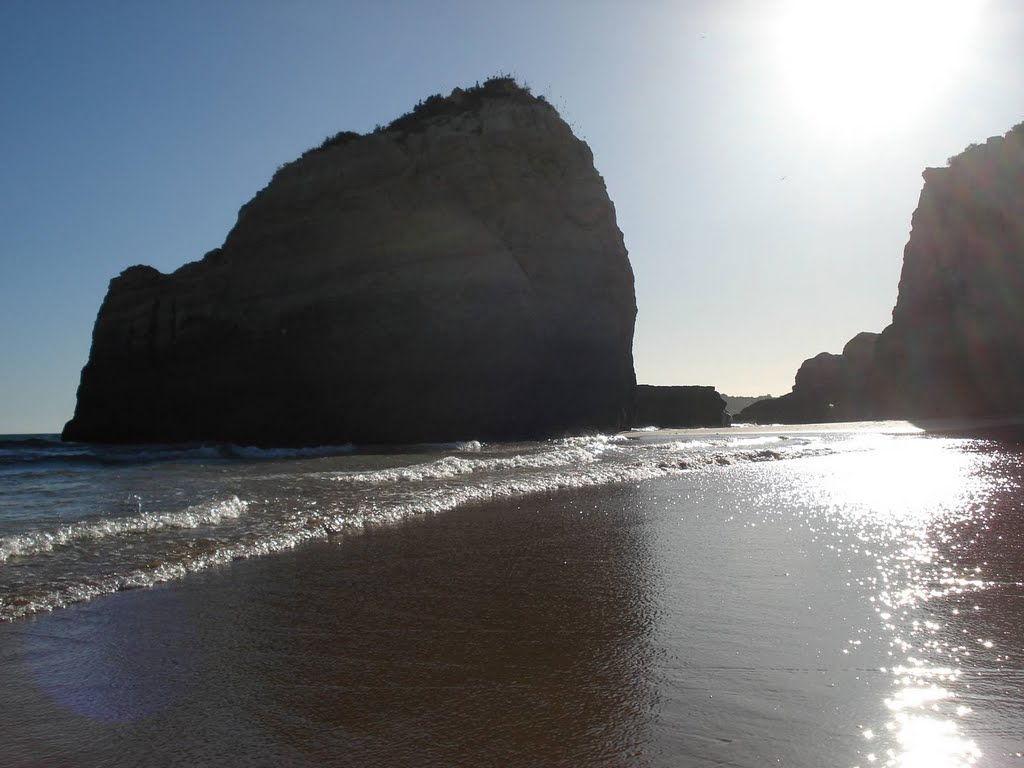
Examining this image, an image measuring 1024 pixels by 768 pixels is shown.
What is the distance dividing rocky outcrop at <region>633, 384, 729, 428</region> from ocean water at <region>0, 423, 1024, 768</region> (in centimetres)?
4163

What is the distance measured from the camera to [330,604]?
13.1 ft

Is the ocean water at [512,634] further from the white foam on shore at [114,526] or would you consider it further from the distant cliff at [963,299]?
the distant cliff at [963,299]

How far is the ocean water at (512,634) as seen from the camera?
2248 mm

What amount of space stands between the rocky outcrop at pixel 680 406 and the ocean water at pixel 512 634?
1639 inches

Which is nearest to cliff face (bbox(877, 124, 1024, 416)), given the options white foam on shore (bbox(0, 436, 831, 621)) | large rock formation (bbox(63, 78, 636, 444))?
large rock formation (bbox(63, 78, 636, 444))

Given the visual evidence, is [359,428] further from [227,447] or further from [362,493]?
[362,493]

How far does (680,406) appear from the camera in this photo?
162ft

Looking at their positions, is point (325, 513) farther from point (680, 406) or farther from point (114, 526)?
point (680, 406)

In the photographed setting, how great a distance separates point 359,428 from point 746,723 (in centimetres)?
2229

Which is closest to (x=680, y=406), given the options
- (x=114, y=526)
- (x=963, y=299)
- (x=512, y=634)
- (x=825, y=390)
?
(x=963, y=299)

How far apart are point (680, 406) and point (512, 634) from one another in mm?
47434

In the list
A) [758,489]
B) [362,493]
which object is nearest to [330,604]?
[362,493]

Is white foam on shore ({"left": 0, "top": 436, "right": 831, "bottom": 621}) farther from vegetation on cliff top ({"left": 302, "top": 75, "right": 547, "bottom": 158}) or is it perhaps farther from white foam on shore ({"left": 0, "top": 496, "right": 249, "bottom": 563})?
vegetation on cliff top ({"left": 302, "top": 75, "right": 547, "bottom": 158})

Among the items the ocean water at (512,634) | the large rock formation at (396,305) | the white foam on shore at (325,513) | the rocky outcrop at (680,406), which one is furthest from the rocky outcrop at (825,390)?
the ocean water at (512,634)
